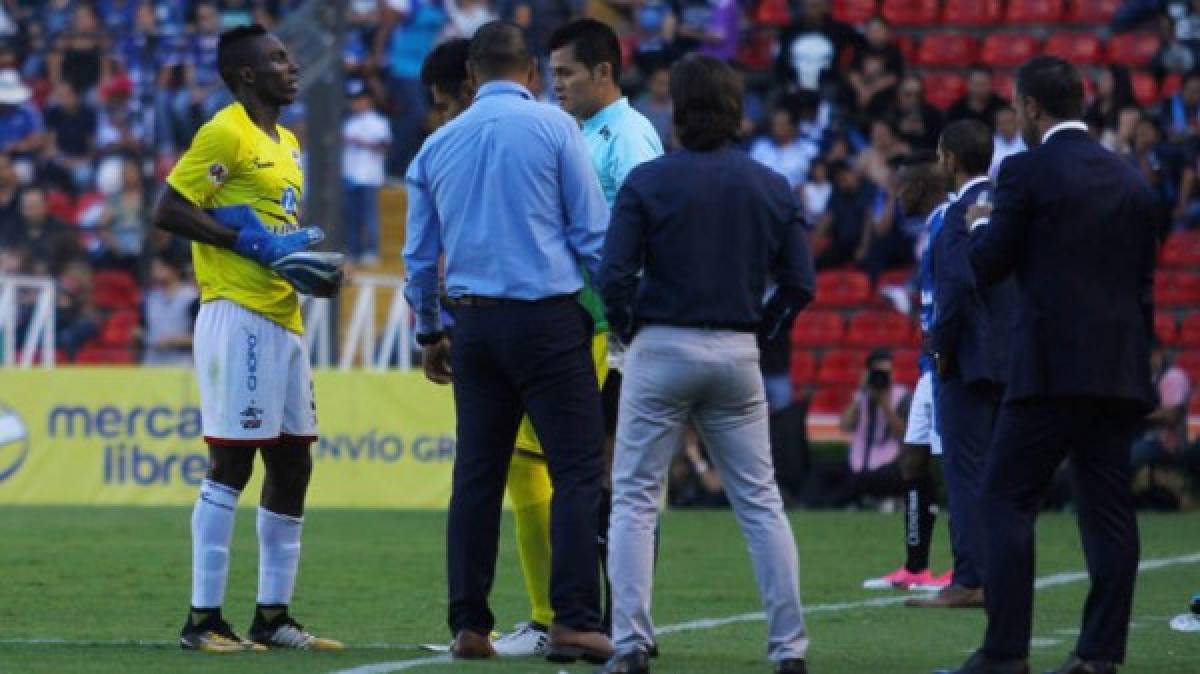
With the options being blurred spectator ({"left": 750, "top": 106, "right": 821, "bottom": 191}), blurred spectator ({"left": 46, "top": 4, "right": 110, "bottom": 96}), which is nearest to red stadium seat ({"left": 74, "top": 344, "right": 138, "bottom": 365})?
blurred spectator ({"left": 46, "top": 4, "right": 110, "bottom": 96})

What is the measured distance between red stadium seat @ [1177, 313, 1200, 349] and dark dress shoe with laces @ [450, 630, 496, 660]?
1447cm

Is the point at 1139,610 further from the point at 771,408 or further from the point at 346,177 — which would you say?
the point at 346,177

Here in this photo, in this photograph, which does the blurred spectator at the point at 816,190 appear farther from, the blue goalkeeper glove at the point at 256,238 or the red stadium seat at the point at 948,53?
the blue goalkeeper glove at the point at 256,238

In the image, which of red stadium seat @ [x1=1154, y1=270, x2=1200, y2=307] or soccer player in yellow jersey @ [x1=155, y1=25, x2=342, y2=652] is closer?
soccer player in yellow jersey @ [x1=155, y1=25, x2=342, y2=652]

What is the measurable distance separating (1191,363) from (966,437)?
36.7 feet

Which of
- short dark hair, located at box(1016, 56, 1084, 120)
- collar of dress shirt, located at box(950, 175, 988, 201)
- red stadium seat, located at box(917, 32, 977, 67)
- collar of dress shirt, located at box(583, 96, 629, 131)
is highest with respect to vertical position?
red stadium seat, located at box(917, 32, 977, 67)

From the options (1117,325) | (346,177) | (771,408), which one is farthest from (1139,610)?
(346,177)

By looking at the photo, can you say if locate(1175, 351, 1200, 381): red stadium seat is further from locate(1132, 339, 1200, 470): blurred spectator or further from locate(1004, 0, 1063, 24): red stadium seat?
locate(1004, 0, 1063, 24): red stadium seat

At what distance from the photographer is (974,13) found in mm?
26031

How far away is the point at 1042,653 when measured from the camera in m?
9.44

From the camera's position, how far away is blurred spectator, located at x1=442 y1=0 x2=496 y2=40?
25609 mm

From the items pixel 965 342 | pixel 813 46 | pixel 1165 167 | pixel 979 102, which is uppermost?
pixel 813 46

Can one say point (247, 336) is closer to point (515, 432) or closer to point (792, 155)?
point (515, 432)

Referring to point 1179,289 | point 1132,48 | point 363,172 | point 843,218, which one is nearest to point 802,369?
point 843,218
